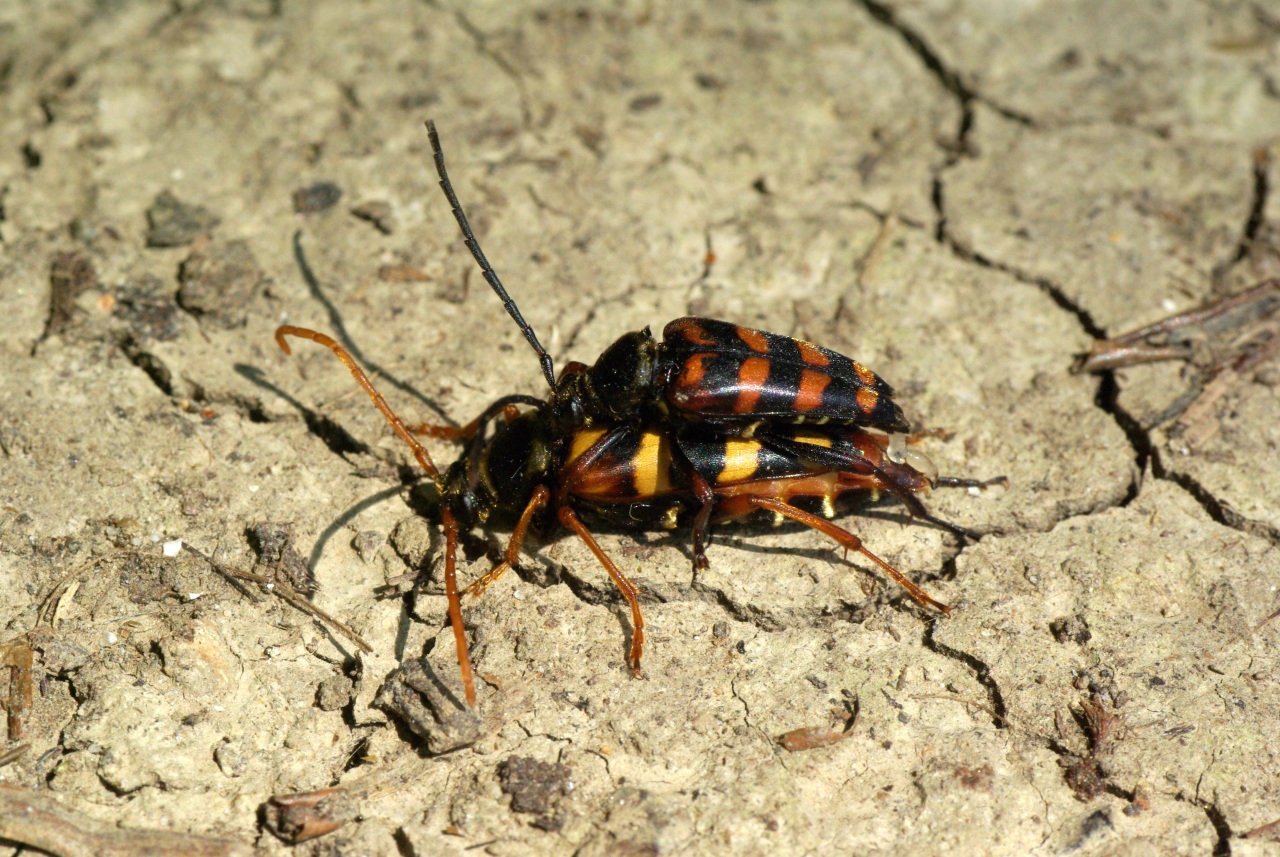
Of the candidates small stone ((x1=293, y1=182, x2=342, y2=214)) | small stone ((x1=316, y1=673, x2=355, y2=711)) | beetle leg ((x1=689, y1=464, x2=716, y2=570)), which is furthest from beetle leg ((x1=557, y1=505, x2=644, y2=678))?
small stone ((x1=293, y1=182, x2=342, y2=214))

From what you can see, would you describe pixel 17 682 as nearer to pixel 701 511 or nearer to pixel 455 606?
pixel 455 606

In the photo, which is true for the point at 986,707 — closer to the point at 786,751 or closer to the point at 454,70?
the point at 786,751

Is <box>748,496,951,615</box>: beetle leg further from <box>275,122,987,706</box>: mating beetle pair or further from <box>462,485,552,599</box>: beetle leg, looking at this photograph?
<box>462,485,552,599</box>: beetle leg

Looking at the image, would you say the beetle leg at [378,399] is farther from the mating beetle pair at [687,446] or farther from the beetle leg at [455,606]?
the beetle leg at [455,606]

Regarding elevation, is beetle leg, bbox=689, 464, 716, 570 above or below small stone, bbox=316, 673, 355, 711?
above

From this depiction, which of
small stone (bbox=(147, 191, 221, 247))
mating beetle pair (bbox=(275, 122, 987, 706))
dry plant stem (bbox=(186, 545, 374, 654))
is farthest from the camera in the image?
small stone (bbox=(147, 191, 221, 247))

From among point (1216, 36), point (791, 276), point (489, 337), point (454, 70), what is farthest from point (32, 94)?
point (1216, 36)

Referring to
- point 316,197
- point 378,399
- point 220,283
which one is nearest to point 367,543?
point 378,399
